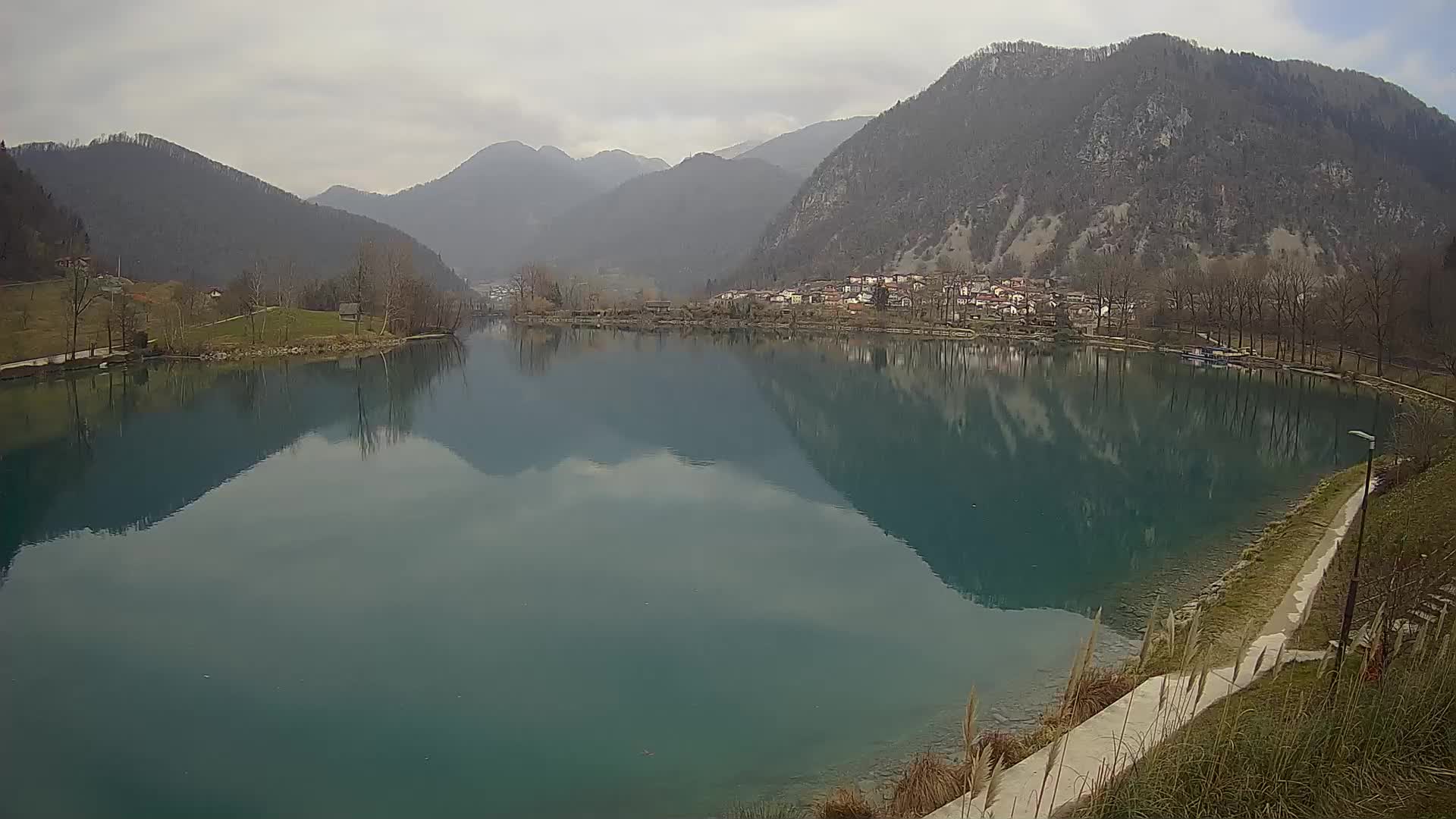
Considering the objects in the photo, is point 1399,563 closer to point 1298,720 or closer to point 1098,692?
point 1098,692

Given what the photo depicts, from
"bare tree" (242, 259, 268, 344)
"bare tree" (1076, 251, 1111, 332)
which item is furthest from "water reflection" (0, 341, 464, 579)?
"bare tree" (1076, 251, 1111, 332)

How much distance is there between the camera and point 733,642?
448 inches

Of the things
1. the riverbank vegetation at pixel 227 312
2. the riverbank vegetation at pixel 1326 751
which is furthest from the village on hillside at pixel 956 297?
the riverbank vegetation at pixel 1326 751

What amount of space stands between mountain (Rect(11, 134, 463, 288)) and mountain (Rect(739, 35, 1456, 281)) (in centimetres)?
7436

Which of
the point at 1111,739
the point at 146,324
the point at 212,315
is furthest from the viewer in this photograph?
the point at 212,315

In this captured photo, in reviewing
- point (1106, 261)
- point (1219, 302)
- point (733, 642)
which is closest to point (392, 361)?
point (733, 642)

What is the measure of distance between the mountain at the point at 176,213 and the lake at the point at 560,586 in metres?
79.7

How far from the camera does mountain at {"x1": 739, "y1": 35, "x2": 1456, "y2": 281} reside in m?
105

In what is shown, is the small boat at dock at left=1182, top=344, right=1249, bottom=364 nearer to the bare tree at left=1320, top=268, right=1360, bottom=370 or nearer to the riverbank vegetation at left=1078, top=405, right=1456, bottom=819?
the bare tree at left=1320, top=268, right=1360, bottom=370

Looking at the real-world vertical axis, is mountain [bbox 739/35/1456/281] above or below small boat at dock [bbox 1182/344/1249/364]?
above

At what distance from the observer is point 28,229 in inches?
2312

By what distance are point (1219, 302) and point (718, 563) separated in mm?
55639

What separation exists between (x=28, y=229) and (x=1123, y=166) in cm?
12259

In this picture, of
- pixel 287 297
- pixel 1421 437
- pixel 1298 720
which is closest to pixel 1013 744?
pixel 1298 720
